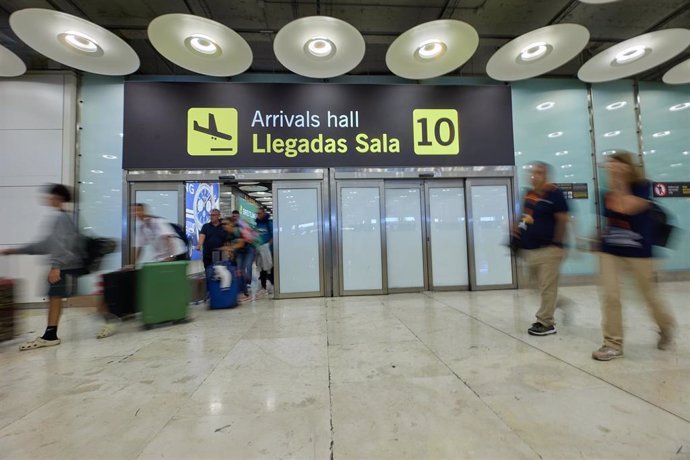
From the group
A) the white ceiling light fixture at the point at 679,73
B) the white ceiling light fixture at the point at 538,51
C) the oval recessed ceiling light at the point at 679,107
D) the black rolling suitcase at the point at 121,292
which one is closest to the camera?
the black rolling suitcase at the point at 121,292

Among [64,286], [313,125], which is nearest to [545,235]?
[313,125]

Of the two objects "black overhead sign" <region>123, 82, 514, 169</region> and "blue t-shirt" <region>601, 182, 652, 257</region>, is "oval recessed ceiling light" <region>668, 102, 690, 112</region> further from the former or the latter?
"blue t-shirt" <region>601, 182, 652, 257</region>

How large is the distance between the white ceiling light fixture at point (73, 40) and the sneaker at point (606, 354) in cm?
565

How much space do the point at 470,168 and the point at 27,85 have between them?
7.85m

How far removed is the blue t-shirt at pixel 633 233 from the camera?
2326mm

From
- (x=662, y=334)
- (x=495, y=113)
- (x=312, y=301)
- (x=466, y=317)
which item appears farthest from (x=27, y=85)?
(x=662, y=334)

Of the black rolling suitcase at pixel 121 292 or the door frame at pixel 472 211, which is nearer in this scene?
the black rolling suitcase at pixel 121 292

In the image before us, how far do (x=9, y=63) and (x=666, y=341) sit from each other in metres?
8.01

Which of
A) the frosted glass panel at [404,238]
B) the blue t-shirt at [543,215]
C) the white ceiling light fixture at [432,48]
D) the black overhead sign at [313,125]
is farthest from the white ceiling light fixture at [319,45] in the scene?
the blue t-shirt at [543,215]

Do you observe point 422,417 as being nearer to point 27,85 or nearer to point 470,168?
point 470,168

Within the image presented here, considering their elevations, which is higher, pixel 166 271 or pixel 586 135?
pixel 586 135

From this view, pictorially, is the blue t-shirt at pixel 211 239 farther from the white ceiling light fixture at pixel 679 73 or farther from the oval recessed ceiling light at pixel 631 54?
the white ceiling light fixture at pixel 679 73

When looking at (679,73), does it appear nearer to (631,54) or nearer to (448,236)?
(631,54)

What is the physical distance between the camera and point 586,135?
595 centimetres
